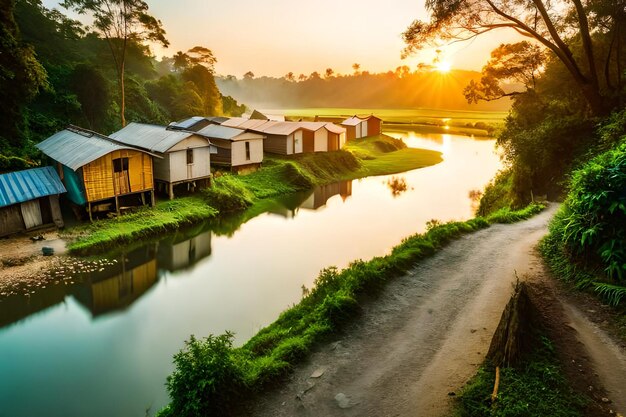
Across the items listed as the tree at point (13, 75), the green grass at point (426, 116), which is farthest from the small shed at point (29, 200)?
the green grass at point (426, 116)

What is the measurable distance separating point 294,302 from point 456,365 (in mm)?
8226

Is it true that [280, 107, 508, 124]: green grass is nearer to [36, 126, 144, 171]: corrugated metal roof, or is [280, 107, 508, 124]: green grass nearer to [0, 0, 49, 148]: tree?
[0, 0, 49, 148]: tree

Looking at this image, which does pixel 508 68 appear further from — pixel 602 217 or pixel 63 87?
pixel 63 87

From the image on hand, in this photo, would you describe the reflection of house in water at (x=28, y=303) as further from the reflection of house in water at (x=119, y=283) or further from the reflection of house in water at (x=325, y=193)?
the reflection of house in water at (x=325, y=193)

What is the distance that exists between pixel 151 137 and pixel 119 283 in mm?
14240

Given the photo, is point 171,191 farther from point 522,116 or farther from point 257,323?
point 522,116

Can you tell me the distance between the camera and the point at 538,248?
13.2 meters

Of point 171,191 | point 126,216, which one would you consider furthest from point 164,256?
point 171,191

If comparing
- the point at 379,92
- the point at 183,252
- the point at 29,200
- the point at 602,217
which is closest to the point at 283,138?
the point at 183,252

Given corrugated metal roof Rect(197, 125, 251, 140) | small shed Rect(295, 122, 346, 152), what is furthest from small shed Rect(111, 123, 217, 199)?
small shed Rect(295, 122, 346, 152)

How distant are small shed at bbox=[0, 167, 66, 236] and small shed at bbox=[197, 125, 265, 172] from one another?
14.4m

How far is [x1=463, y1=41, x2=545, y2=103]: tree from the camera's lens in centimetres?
2191

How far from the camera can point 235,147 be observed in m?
34.1

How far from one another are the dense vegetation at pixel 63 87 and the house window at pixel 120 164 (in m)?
5.00
